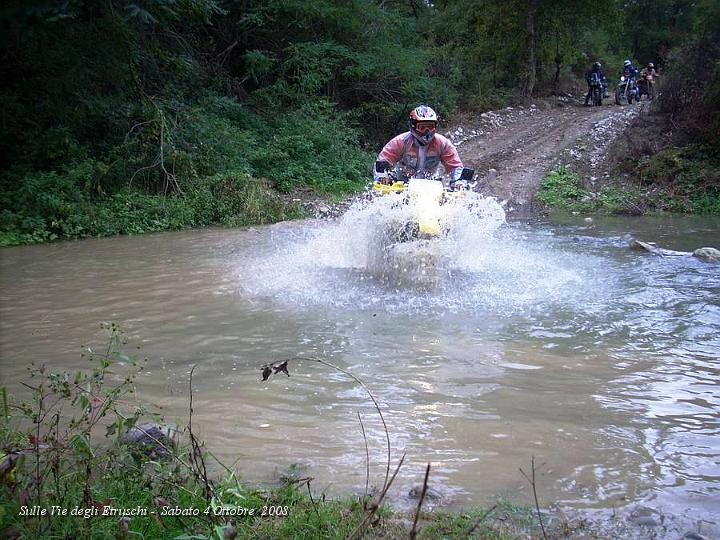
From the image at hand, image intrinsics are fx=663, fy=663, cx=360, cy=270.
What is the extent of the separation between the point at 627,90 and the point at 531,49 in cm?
437

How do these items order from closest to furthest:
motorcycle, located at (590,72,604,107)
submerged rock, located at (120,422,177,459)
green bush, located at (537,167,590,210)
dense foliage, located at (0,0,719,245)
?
submerged rock, located at (120,422,177,459), dense foliage, located at (0,0,719,245), green bush, located at (537,167,590,210), motorcycle, located at (590,72,604,107)

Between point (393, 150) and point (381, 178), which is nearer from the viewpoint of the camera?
point (381, 178)

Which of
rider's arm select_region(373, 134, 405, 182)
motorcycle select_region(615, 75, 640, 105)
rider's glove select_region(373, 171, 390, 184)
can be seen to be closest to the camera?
rider's glove select_region(373, 171, 390, 184)

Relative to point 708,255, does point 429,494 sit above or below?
below

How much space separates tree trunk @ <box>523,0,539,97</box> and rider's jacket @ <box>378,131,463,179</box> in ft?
67.5

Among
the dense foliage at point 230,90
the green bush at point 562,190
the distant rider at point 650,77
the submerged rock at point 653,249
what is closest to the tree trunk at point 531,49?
the dense foliage at point 230,90

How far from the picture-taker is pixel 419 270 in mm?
8438

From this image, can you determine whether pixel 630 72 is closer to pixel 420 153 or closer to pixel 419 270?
pixel 420 153

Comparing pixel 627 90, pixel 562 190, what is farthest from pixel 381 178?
pixel 627 90

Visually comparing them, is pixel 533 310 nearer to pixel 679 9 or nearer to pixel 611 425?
pixel 611 425

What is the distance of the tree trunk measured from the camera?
2780cm

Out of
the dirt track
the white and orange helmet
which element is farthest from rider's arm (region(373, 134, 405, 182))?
the dirt track

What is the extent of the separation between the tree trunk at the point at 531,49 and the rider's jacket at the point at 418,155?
67.5 ft

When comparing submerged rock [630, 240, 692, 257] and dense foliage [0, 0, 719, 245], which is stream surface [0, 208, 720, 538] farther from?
dense foliage [0, 0, 719, 245]
